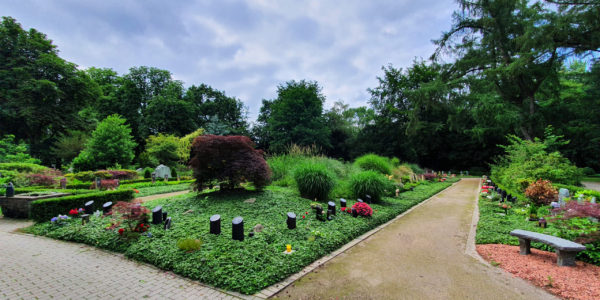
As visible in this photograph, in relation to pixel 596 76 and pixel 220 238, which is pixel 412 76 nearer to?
pixel 596 76

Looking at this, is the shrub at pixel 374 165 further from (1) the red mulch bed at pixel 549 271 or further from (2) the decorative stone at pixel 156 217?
(2) the decorative stone at pixel 156 217

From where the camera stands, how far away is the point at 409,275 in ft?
10.5

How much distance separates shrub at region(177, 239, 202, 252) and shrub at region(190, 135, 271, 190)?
9.69 feet

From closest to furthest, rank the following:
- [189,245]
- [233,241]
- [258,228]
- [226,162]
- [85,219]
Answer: [189,245] → [233,241] → [258,228] → [85,219] → [226,162]

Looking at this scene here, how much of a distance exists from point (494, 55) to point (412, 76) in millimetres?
10266

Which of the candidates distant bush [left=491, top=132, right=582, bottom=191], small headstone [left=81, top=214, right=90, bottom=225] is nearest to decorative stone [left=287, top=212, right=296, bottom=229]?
small headstone [left=81, top=214, right=90, bottom=225]

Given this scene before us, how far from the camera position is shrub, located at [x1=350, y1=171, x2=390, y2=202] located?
7566 millimetres

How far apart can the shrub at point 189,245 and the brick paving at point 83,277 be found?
40 cm

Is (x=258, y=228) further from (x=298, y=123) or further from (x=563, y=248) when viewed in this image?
(x=298, y=123)

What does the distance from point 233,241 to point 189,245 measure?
63 cm

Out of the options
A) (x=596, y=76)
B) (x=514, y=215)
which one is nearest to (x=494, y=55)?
(x=596, y=76)

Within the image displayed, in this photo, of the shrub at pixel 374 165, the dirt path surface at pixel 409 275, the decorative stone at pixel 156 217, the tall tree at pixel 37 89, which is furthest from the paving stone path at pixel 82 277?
the tall tree at pixel 37 89

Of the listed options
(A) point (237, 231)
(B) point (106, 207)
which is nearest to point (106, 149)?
(B) point (106, 207)

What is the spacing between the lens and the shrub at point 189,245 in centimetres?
355
